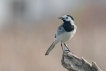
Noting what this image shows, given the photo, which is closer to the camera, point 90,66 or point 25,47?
point 90,66

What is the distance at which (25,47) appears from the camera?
34.3ft

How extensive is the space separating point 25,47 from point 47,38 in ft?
5.25

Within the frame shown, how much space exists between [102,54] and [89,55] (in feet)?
1.53

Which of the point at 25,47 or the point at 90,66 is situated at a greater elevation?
the point at 90,66

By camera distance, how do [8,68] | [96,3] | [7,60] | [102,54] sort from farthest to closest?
[96,3], [102,54], [7,60], [8,68]

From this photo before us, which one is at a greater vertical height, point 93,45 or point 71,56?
point 71,56

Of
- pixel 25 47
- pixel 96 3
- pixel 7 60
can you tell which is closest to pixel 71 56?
pixel 7 60

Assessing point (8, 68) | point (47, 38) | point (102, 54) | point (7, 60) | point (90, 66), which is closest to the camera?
point (90, 66)

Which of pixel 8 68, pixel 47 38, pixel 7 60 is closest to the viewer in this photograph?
pixel 8 68

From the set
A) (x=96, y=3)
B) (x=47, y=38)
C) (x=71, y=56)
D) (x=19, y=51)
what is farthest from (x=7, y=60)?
(x=96, y=3)

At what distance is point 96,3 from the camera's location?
2153 cm

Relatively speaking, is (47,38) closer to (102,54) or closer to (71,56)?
(102,54)

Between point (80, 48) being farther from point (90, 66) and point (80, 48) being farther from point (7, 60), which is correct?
point (90, 66)

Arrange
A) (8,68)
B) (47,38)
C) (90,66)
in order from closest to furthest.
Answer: (90,66) < (8,68) < (47,38)
